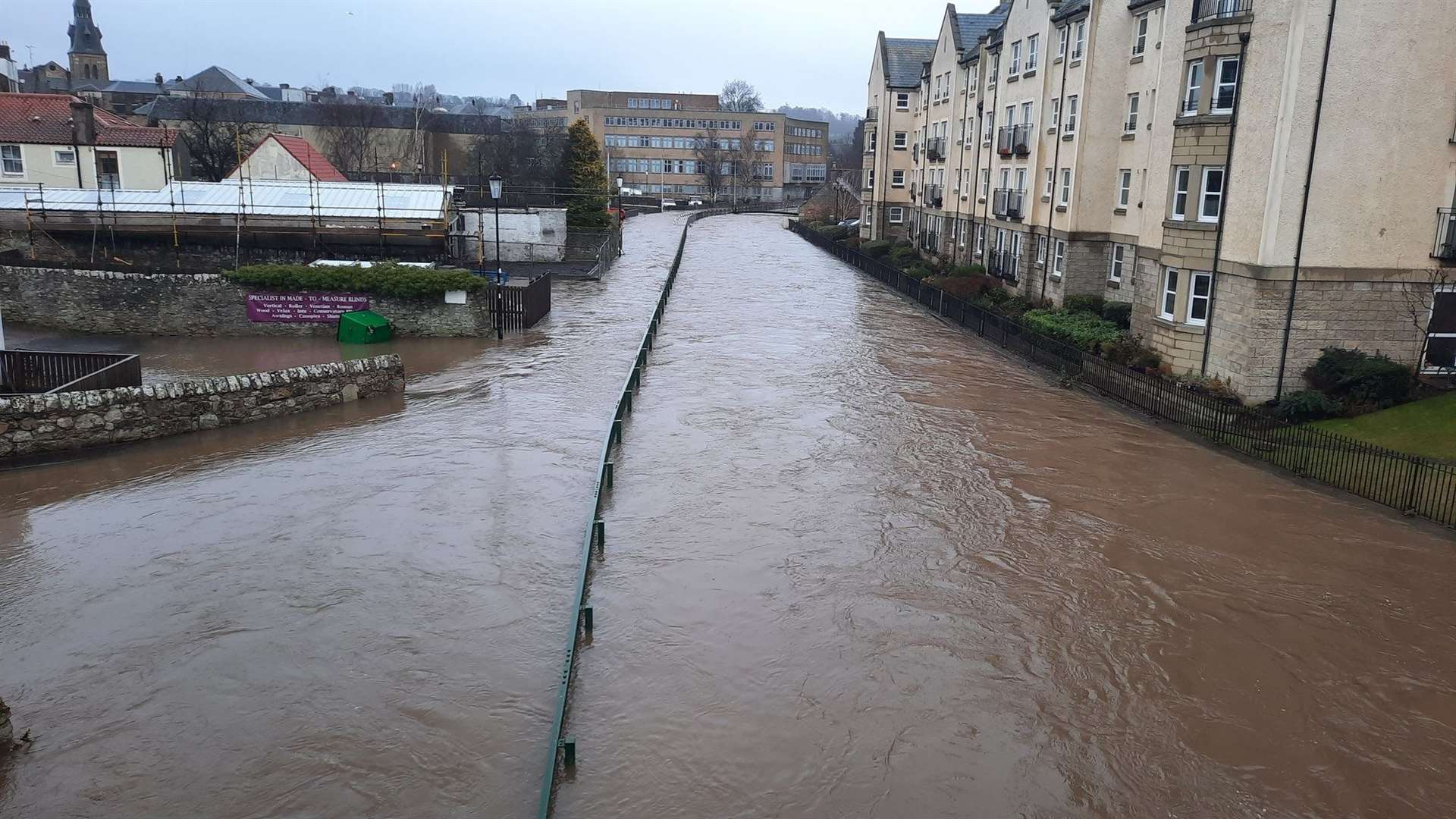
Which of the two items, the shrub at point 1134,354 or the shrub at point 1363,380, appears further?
the shrub at point 1134,354

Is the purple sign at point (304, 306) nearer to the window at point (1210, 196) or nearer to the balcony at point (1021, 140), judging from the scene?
the window at point (1210, 196)

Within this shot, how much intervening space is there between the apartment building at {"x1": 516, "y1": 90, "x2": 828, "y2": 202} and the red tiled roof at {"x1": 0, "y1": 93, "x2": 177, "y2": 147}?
83216 mm

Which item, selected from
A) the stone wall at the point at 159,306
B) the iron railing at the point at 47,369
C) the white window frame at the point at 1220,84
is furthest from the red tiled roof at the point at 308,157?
the white window frame at the point at 1220,84

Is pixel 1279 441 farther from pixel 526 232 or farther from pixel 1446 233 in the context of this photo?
pixel 526 232

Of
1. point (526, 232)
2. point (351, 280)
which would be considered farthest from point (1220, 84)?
point (526, 232)

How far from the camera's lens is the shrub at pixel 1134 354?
25234 mm

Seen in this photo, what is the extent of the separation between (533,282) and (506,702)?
2522cm

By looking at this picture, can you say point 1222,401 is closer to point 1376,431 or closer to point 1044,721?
point 1376,431

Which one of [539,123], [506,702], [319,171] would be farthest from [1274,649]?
[539,123]

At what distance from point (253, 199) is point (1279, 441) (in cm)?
4035

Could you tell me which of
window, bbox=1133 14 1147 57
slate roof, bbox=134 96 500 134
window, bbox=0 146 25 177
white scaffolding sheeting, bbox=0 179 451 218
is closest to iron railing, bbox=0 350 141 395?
white scaffolding sheeting, bbox=0 179 451 218

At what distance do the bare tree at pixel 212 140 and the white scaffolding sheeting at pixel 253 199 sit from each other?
2270 cm

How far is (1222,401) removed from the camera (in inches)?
846

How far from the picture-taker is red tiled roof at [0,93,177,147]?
150 feet
